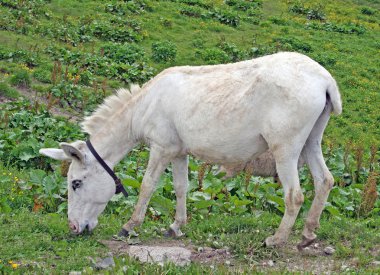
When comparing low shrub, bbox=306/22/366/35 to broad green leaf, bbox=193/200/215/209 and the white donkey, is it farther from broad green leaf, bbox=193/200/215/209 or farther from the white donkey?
the white donkey

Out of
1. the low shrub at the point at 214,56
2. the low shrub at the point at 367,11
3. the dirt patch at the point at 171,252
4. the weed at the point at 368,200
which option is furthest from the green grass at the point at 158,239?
the low shrub at the point at 367,11

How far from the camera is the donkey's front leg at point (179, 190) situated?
357 inches

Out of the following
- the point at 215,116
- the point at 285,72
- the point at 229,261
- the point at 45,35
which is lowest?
the point at 45,35

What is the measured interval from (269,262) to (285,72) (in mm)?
2238

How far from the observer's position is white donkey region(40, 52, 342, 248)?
7.85m

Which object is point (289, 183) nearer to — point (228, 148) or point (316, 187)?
point (316, 187)

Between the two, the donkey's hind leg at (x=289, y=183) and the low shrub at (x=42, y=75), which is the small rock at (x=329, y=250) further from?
the low shrub at (x=42, y=75)

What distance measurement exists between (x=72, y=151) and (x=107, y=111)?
0.92 meters

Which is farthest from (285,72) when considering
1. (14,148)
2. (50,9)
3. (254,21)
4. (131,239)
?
(254,21)

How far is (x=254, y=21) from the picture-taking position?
26547 mm

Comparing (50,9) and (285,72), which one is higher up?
(285,72)

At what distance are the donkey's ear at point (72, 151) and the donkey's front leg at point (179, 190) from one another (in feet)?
4.12

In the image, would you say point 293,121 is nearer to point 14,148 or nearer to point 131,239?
point 131,239

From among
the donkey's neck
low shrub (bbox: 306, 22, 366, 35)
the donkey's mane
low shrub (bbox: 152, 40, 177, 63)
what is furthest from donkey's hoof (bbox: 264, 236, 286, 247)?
low shrub (bbox: 306, 22, 366, 35)
